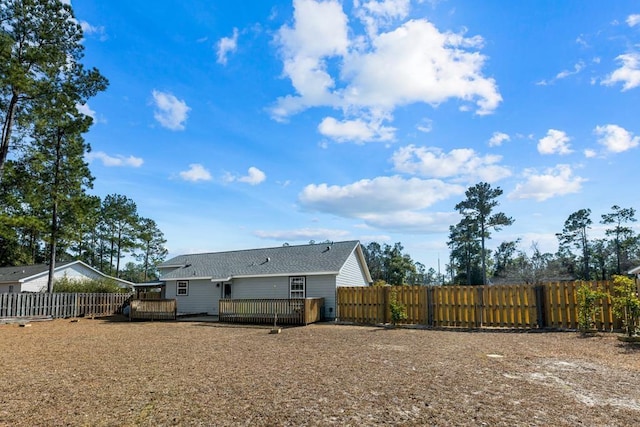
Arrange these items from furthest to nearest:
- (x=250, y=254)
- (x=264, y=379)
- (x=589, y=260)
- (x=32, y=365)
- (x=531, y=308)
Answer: (x=589, y=260), (x=250, y=254), (x=531, y=308), (x=32, y=365), (x=264, y=379)

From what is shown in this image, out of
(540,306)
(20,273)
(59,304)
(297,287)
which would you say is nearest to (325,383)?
(540,306)

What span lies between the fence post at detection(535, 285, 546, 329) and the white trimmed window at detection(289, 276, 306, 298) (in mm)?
10979

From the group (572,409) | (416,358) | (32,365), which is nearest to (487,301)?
(416,358)

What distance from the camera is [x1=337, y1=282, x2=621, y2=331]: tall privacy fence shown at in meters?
12.8

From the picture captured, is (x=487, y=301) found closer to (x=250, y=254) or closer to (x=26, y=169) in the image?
(x=250, y=254)

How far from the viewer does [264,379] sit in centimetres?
653

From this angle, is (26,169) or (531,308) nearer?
(531,308)

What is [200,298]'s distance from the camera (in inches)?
930

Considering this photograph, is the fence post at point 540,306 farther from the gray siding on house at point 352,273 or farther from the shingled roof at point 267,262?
the gray siding on house at point 352,273

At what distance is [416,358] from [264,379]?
143 inches

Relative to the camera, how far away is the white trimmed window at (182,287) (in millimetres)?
24283

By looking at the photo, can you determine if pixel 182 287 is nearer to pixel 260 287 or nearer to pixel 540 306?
pixel 260 287

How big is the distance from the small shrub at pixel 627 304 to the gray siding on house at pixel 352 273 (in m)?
11.3

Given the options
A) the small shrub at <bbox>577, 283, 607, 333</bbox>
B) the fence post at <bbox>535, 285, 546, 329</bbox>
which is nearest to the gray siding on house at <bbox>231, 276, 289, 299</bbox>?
the fence post at <bbox>535, 285, 546, 329</bbox>
